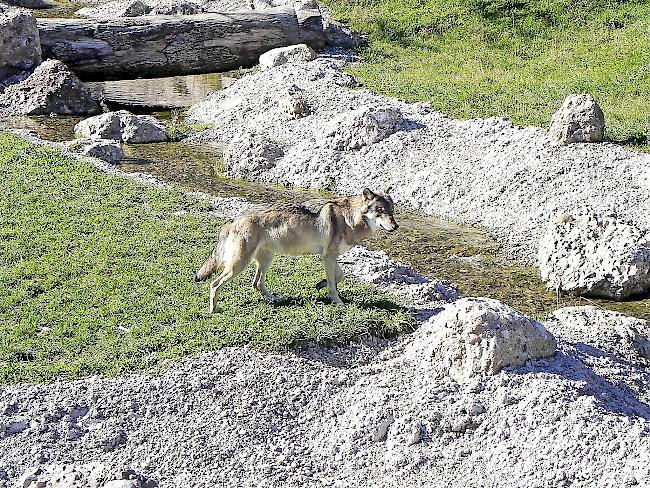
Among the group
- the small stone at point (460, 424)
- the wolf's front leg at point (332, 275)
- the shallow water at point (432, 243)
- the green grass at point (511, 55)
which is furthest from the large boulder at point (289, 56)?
the small stone at point (460, 424)

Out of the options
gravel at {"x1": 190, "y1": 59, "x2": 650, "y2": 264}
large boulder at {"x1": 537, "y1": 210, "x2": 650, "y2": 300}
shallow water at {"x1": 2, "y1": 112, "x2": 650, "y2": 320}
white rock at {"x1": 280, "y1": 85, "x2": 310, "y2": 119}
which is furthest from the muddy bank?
white rock at {"x1": 280, "y1": 85, "x2": 310, "y2": 119}

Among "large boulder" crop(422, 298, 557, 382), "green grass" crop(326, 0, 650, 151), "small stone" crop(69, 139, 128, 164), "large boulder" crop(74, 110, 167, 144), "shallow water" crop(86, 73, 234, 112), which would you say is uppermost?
"green grass" crop(326, 0, 650, 151)

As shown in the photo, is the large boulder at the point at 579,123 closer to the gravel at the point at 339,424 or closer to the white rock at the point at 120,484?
the gravel at the point at 339,424

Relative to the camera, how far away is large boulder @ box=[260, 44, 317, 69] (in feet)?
96.1

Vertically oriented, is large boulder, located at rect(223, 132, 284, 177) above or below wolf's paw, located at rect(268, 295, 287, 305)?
above

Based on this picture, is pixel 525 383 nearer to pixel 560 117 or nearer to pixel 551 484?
pixel 551 484

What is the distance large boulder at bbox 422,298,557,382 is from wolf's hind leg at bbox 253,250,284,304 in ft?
9.71

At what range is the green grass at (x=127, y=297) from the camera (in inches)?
480

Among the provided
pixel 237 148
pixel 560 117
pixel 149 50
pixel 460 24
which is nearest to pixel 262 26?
pixel 149 50

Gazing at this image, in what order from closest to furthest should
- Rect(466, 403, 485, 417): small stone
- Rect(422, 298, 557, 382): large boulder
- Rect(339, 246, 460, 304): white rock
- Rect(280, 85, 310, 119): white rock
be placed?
1. Rect(466, 403, 485, 417): small stone
2. Rect(422, 298, 557, 382): large boulder
3. Rect(339, 246, 460, 304): white rock
4. Rect(280, 85, 310, 119): white rock

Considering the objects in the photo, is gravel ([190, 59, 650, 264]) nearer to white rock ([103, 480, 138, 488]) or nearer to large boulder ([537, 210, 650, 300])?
large boulder ([537, 210, 650, 300])

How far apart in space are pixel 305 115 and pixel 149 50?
8.38 m

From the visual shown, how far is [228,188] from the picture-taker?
2084 cm

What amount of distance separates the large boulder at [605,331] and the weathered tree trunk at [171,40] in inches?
771
